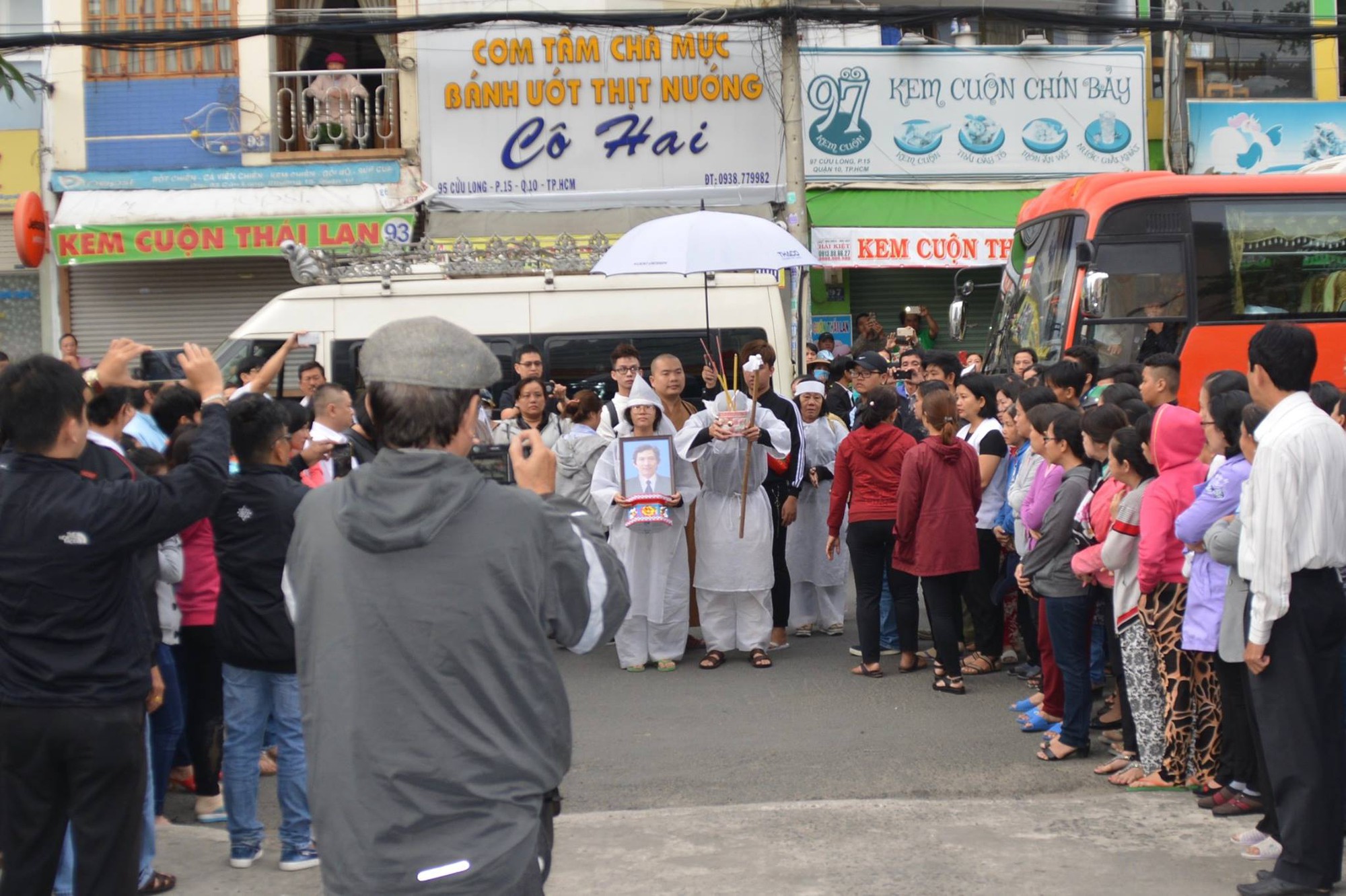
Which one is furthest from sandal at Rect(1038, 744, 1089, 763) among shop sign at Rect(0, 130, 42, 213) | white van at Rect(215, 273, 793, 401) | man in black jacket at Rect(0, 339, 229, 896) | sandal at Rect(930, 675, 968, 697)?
shop sign at Rect(0, 130, 42, 213)

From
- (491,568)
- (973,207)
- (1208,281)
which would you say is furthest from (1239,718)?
(973,207)

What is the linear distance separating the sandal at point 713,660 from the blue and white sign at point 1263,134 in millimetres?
13111

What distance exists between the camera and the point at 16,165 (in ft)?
60.3

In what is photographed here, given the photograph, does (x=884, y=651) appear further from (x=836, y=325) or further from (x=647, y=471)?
(x=836, y=325)

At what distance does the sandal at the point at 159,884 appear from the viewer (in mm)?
5062

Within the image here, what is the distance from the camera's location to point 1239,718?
5.52 m

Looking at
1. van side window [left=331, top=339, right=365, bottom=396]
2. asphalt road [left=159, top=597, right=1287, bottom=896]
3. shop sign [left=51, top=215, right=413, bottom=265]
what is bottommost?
asphalt road [left=159, top=597, right=1287, bottom=896]

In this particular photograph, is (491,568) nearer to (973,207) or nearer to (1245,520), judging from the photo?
(1245,520)

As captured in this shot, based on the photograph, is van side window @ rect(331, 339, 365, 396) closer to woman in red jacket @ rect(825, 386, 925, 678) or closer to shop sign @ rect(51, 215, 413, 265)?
woman in red jacket @ rect(825, 386, 925, 678)

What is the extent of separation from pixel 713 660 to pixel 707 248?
2744 mm

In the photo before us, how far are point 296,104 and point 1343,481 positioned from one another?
54.4 ft

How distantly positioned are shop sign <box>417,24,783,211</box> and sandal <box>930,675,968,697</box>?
37.7 ft

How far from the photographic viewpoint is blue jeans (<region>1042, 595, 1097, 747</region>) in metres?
6.53

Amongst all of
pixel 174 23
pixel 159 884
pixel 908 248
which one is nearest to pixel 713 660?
pixel 159 884
